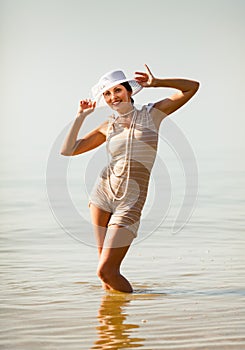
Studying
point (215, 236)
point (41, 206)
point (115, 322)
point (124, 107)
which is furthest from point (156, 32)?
point (115, 322)

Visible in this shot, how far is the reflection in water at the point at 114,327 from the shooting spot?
366 centimetres

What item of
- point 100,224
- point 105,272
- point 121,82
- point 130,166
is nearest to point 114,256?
point 105,272

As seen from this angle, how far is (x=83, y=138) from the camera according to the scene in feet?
15.5

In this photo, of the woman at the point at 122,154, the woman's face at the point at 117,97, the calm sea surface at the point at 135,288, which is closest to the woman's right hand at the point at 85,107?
the woman at the point at 122,154

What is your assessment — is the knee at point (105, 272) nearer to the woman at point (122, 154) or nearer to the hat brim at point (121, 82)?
the woman at point (122, 154)

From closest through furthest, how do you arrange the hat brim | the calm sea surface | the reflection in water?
1. the reflection in water
2. the calm sea surface
3. the hat brim

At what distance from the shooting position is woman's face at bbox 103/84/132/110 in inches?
183

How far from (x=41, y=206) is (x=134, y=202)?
12.3 ft

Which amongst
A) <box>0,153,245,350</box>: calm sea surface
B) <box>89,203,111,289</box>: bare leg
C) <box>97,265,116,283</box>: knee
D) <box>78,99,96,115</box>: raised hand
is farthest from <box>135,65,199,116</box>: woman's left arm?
<box>0,153,245,350</box>: calm sea surface

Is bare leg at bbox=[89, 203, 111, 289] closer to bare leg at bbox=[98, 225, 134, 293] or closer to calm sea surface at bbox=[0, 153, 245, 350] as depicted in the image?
bare leg at bbox=[98, 225, 134, 293]

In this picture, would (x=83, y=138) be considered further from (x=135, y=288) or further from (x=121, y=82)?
(x=135, y=288)

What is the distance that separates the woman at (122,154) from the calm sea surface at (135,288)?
0.86 feet

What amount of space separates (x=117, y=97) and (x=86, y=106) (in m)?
0.18

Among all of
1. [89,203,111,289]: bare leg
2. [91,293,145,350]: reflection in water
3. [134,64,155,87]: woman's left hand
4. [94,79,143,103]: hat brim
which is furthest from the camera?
[89,203,111,289]: bare leg
